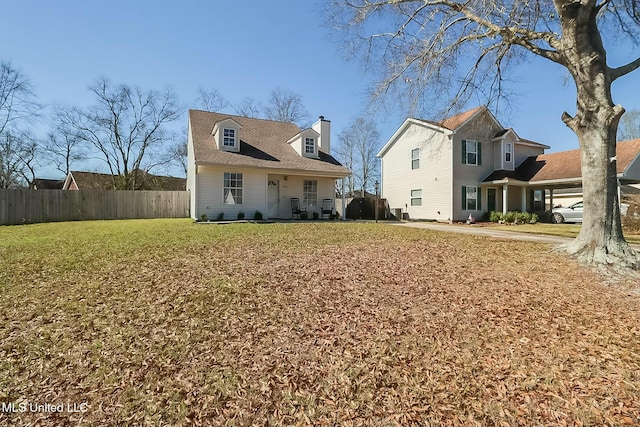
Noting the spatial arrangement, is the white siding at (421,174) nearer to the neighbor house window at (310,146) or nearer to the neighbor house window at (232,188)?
the neighbor house window at (310,146)

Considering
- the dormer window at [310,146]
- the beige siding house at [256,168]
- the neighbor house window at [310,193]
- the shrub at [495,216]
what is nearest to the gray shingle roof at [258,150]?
the beige siding house at [256,168]

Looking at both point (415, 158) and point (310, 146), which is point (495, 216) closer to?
point (415, 158)

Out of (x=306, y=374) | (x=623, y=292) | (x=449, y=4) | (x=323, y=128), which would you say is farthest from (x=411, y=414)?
(x=323, y=128)

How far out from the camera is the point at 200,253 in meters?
6.82

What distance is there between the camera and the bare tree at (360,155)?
124 feet

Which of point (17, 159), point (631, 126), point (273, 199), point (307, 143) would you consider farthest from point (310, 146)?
point (631, 126)

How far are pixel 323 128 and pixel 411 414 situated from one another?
59.7 ft

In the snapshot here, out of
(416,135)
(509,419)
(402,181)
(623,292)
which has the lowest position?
(509,419)

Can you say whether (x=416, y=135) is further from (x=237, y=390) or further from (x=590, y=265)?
(x=237, y=390)

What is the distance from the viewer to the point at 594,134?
21.3 feet

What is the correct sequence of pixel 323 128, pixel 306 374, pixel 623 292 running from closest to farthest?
1. pixel 306 374
2. pixel 623 292
3. pixel 323 128

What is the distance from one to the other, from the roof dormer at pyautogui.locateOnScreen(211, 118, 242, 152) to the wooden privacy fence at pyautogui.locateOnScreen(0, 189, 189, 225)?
5.52 metres

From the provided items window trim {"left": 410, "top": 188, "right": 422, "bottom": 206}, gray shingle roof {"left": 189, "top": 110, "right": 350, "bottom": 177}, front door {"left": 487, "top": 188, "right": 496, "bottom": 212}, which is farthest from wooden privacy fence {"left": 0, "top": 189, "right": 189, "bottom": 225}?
front door {"left": 487, "top": 188, "right": 496, "bottom": 212}

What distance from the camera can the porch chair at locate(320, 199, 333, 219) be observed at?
17.6 meters
